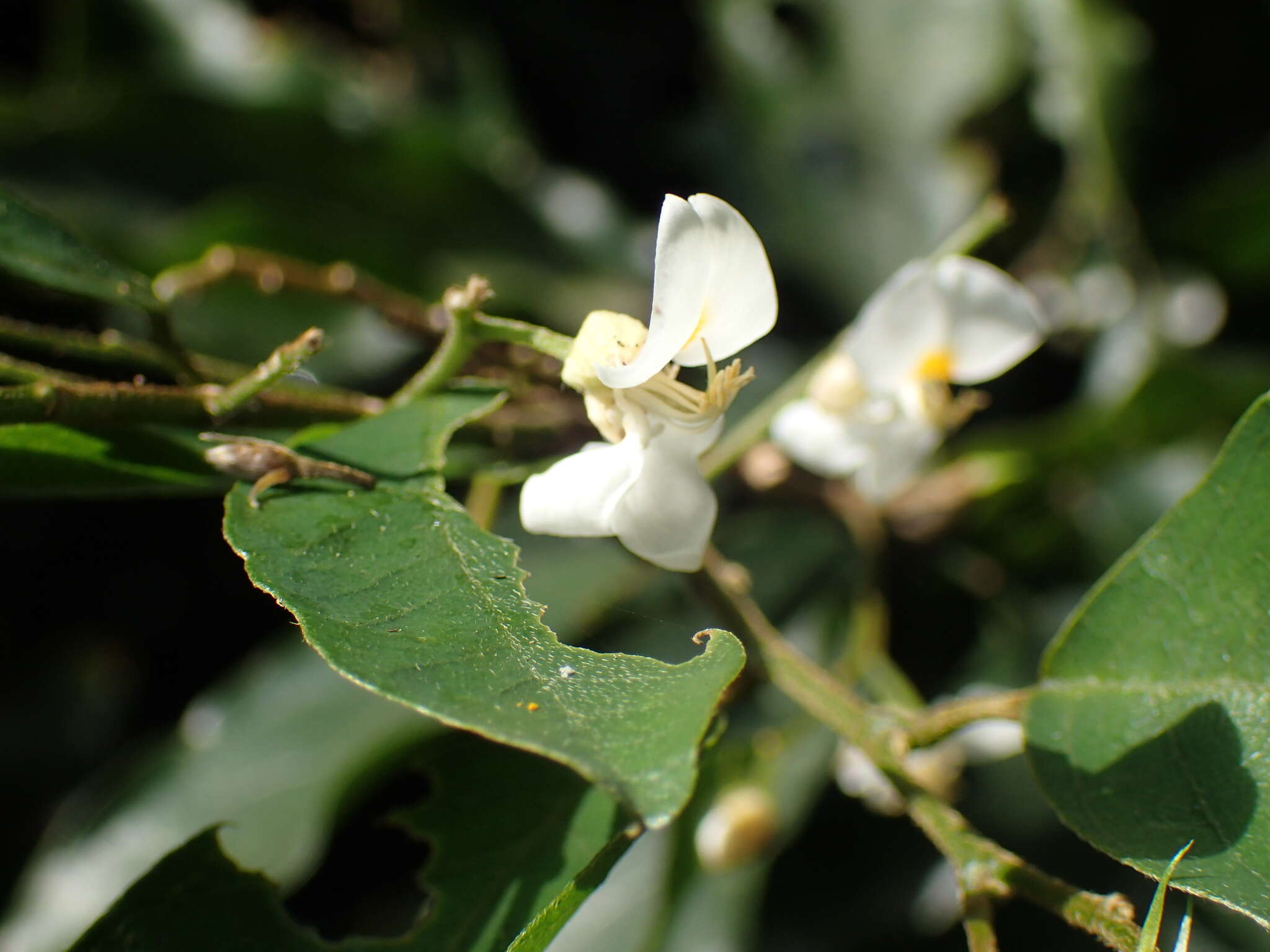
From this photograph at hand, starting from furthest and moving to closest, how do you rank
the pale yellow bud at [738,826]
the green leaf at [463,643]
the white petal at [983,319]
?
the pale yellow bud at [738,826], the white petal at [983,319], the green leaf at [463,643]

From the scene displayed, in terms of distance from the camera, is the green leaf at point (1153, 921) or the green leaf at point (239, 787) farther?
the green leaf at point (239, 787)

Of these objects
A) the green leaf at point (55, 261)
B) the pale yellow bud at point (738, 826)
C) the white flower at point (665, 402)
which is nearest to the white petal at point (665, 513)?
the white flower at point (665, 402)

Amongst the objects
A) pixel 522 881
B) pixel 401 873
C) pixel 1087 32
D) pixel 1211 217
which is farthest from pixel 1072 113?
pixel 401 873

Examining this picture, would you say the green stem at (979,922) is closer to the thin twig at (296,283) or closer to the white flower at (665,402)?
the white flower at (665,402)

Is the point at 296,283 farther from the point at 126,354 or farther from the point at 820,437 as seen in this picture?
the point at 820,437

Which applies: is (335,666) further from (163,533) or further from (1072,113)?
(1072,113)

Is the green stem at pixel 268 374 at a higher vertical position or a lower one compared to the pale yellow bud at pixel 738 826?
higher

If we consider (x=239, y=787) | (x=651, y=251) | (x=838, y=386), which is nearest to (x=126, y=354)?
(x=838, y=386)
